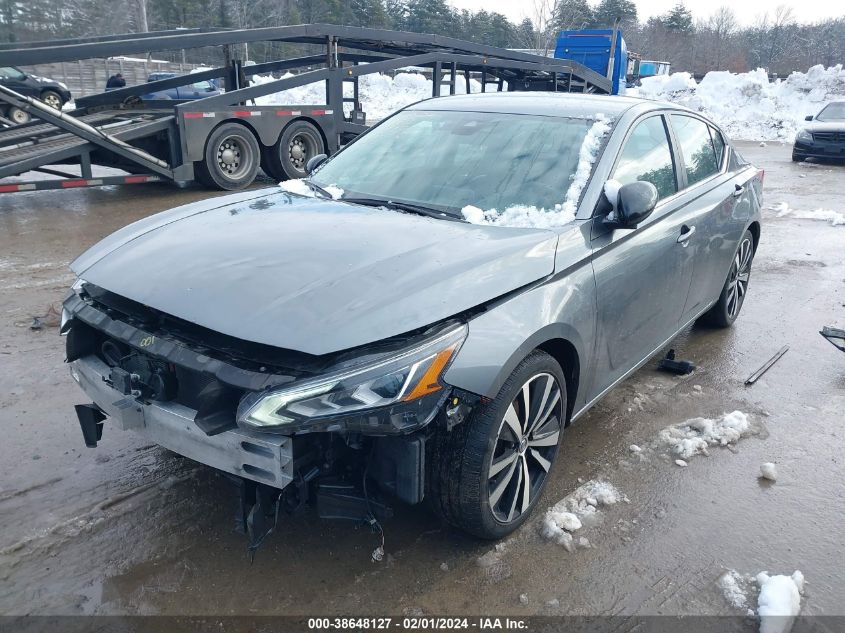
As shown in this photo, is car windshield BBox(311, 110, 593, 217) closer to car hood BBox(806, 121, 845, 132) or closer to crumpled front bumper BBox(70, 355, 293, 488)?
crumpled front bumper BBox(70, 355, 293, 488)

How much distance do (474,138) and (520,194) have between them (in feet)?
1.89

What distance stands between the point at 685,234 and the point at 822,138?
1535cm

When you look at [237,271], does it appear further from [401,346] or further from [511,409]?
[511,409]

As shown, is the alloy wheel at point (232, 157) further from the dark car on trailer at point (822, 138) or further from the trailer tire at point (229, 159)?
the dark car on trailer at point (822, 138)

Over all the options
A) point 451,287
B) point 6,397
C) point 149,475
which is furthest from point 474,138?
point 6,397

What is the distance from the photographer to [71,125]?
29.4 ft

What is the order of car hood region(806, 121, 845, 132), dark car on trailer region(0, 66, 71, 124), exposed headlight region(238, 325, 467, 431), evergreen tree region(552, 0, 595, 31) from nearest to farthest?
exposed headlight region(238, 325, 467, 431)
car hood region(806, 121, 845, 132)
dark car on trailer region(0, 66, 71, 124)
evergreen tree region(552, 0, 595, 31)

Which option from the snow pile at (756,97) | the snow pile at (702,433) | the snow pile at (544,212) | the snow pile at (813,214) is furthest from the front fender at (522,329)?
the snow pile at (756,97)

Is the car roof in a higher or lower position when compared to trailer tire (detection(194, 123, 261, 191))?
higher

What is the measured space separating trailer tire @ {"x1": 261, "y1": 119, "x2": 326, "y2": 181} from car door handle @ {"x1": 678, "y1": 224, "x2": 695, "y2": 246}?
341 inches

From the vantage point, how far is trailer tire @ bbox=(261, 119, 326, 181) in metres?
11.4

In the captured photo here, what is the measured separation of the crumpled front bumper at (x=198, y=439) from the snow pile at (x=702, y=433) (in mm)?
2275

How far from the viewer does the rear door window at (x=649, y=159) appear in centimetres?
352

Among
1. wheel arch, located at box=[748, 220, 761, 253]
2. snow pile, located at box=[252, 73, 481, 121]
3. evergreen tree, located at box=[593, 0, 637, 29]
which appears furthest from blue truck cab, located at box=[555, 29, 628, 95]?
evergreen tree, located at box=[593, 0, 637, 29]
